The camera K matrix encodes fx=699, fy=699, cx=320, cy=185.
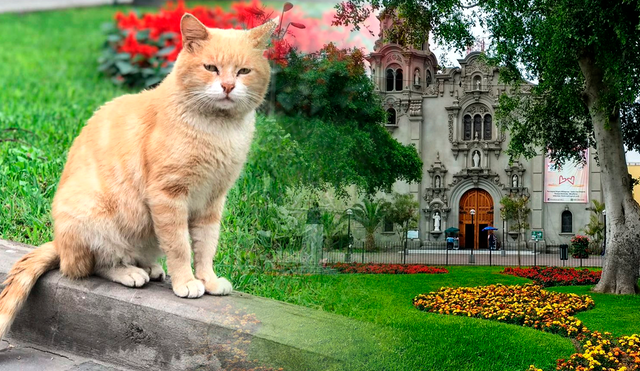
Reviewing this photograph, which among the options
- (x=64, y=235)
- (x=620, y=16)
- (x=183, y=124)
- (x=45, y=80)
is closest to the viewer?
(x=620, y=16)

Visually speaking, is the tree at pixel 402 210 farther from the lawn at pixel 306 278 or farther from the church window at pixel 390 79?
the church window at pixel 390 79

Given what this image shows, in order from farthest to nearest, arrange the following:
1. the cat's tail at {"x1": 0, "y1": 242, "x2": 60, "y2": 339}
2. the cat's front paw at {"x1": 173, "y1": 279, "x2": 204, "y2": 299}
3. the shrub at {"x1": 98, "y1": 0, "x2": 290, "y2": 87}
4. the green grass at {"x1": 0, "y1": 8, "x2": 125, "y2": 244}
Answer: the shrub at {"x1": 98, "y1": 0, "x2": 290, "y2": 87}, the green grass at {"x1": 0, "y1": 8, "x2": 125, "y2": 244}, the cat's tail at {"x1": 0, "y1": 242, "x2": 60, "y2": 339}, the cat's front paw at {"x1": 173, "y1": 279, "x2": 204, "y2": 299}

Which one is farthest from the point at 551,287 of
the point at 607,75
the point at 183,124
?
the point at 183,124

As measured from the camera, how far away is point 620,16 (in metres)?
2.42

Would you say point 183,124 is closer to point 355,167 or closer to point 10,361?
point 355,167

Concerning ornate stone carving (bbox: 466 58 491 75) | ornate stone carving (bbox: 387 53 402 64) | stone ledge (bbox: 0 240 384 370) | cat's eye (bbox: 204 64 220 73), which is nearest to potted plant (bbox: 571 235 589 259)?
ornate stone carving (bbox: 466 58 491 75)

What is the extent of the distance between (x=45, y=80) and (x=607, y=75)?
235 inches

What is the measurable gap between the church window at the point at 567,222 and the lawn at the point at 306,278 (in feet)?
0.79

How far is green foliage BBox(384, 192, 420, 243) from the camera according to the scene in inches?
96.0

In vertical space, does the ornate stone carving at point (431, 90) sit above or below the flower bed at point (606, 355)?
above

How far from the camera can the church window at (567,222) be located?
2.42 metres

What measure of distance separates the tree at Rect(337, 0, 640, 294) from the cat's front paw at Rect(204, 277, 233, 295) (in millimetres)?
1241

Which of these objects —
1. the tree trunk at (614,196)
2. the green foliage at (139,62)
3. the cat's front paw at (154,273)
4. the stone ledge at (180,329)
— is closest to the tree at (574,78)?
the tree trunk at (614,196)

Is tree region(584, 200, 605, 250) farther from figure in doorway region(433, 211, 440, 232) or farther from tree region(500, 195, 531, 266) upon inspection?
figure in doorway region(433, 211, 440, 232)
